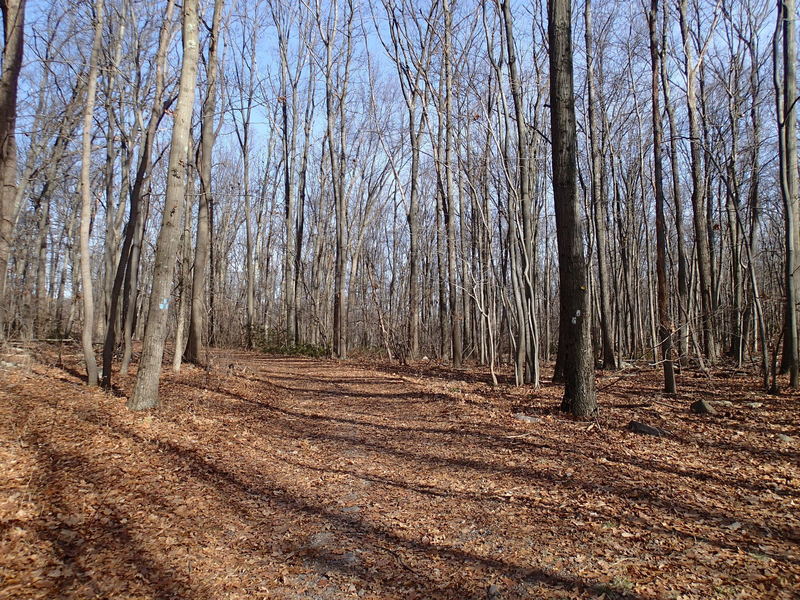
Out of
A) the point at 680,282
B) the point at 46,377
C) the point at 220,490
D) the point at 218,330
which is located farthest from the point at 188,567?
the point at 218,330

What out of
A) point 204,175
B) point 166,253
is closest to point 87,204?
point 166,253

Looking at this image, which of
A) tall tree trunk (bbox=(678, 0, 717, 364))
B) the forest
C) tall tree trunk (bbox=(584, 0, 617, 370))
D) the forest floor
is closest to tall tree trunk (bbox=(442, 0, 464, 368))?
the forest

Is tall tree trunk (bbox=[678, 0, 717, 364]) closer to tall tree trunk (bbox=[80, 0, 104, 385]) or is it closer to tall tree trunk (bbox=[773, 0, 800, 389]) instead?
tall tree trunk (bbox=[773, 0, 800, 389])

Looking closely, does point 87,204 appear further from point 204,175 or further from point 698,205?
point 698,205

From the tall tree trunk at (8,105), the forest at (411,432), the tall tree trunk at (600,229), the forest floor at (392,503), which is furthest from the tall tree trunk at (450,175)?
the tall tree trunk at (8,105)

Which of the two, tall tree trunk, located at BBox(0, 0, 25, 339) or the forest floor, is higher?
tall tree trunk, located at BBox(0, 0, 25, 339)

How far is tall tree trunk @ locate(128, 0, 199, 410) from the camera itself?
7438 mm

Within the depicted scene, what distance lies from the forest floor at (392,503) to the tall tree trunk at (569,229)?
2.07 feet

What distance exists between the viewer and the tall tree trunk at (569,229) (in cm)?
763

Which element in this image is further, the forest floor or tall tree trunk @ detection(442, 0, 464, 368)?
tall tree trunk @ detection(442, 0, 464, 368)

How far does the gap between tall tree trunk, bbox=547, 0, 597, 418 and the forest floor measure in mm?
631

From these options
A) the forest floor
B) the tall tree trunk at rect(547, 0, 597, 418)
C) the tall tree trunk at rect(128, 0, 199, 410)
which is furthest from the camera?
the tall tree trunk at rect(547, 0, 597, 418)

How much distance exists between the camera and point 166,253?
24.8 feet

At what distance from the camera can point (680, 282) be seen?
10.4m
